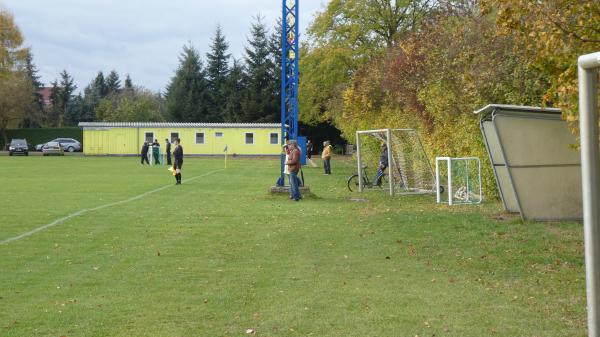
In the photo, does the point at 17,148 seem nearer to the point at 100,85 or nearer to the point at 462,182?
the point at 100,85

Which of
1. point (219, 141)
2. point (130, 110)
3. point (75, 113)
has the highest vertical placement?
point (75, 113)

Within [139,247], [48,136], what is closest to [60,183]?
[139,247]

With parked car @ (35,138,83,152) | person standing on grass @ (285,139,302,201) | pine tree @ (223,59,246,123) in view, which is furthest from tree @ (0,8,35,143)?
person standing on grass @ (285,139,302,201)

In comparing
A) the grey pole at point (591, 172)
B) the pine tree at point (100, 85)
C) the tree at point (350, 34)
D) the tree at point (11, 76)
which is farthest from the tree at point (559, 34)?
the pine tree at point (100, 85)

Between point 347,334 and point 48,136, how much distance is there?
78938 millimetres

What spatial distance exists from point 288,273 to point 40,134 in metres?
76.0

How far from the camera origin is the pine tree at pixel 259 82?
76.6 meters

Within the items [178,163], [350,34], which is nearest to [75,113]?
[350,34]

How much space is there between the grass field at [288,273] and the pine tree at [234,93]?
6083 cm

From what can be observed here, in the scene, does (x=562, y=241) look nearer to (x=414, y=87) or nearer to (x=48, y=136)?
(x=414, y=87)

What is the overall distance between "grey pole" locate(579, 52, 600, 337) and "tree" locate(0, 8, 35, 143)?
2945 inches

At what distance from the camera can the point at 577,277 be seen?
8969 millimetres

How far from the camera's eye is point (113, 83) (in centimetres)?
11119

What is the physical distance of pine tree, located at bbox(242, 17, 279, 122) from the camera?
76.6 m
